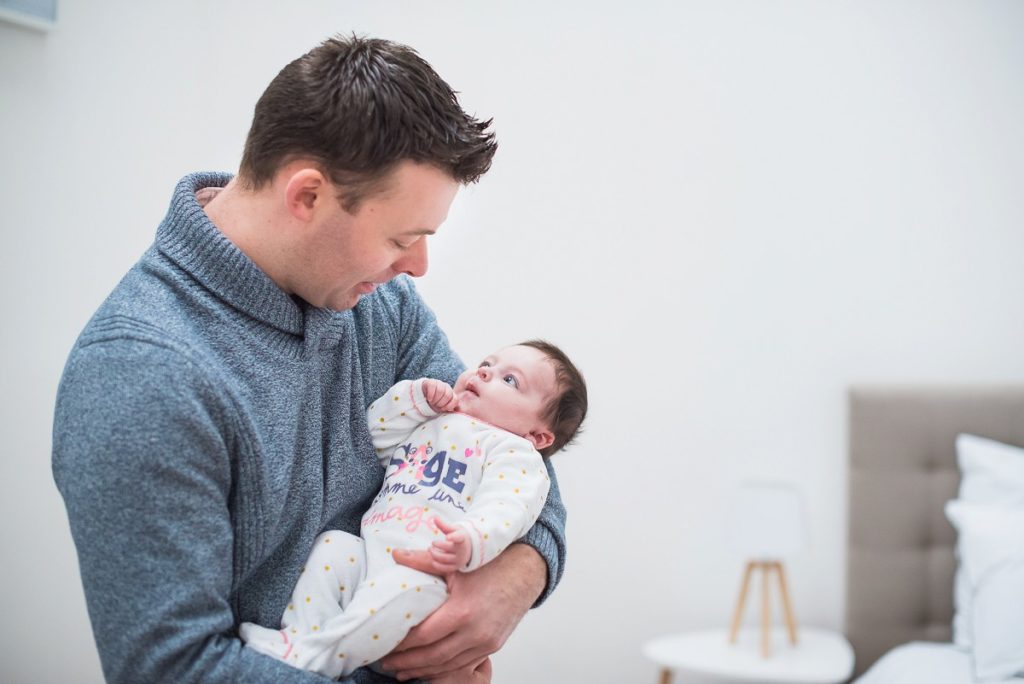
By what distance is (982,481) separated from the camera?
2.79 metres

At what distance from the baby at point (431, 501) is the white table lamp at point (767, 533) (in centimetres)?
142

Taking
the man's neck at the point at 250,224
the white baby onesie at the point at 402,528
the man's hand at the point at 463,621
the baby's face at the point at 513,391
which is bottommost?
the man's hand at the point at 463,621

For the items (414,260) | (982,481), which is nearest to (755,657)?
(982,481)

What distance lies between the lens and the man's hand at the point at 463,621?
1210mm

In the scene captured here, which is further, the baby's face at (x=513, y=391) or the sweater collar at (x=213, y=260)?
the baby's face at (x=513, y=391)

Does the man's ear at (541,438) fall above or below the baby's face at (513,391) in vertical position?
below

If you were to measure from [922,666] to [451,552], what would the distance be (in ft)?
6.45

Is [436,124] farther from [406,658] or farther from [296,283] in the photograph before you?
[406,658]

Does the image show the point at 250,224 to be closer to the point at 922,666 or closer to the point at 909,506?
the point at 922,666

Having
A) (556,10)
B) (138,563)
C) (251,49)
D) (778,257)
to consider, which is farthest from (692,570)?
(138,563)

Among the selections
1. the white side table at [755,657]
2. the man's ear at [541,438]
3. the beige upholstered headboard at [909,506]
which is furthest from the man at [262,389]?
the beige upholstered headboard at [909,506]

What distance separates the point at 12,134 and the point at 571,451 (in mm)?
1860

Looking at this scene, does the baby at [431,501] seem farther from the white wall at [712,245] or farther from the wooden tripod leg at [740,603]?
the wooden tripod leg at [740,603]

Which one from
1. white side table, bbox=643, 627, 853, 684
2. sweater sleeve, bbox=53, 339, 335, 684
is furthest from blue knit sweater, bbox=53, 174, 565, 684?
white side table, bbox=643, 627, 853, 684
